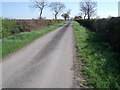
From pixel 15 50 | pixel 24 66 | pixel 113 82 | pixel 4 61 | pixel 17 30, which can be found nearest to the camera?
pixel 113 82

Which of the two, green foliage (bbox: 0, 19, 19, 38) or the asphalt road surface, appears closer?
the asphalt road surface

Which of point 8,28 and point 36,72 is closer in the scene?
point 36,72

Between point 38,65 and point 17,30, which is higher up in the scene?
point 17,30

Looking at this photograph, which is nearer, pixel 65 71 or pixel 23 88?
pixel 23 88

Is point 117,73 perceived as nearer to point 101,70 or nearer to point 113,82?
point 101,70

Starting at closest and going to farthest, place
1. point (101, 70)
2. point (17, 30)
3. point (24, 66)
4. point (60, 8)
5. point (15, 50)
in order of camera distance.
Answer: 1. point (101, 70)
2. point (24, 66)
3. point (15, 50)
4. point (17, 30)
5. point (60, 8)

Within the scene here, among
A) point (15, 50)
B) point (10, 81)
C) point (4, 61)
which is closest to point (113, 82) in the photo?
point (10, 81)

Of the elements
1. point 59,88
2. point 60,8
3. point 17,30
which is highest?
point 60,8

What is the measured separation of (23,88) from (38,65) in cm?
239

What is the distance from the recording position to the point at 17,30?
1894 centimetres

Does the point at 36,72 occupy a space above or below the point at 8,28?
below

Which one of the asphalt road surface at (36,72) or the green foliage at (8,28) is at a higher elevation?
the green foliage at (8,28)

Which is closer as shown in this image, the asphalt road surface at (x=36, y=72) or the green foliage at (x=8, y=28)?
the asphalt road surface at (x=36, y=72)

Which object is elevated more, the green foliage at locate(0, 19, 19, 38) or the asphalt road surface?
the green foliage at locate(0, 19, 19, 38)
